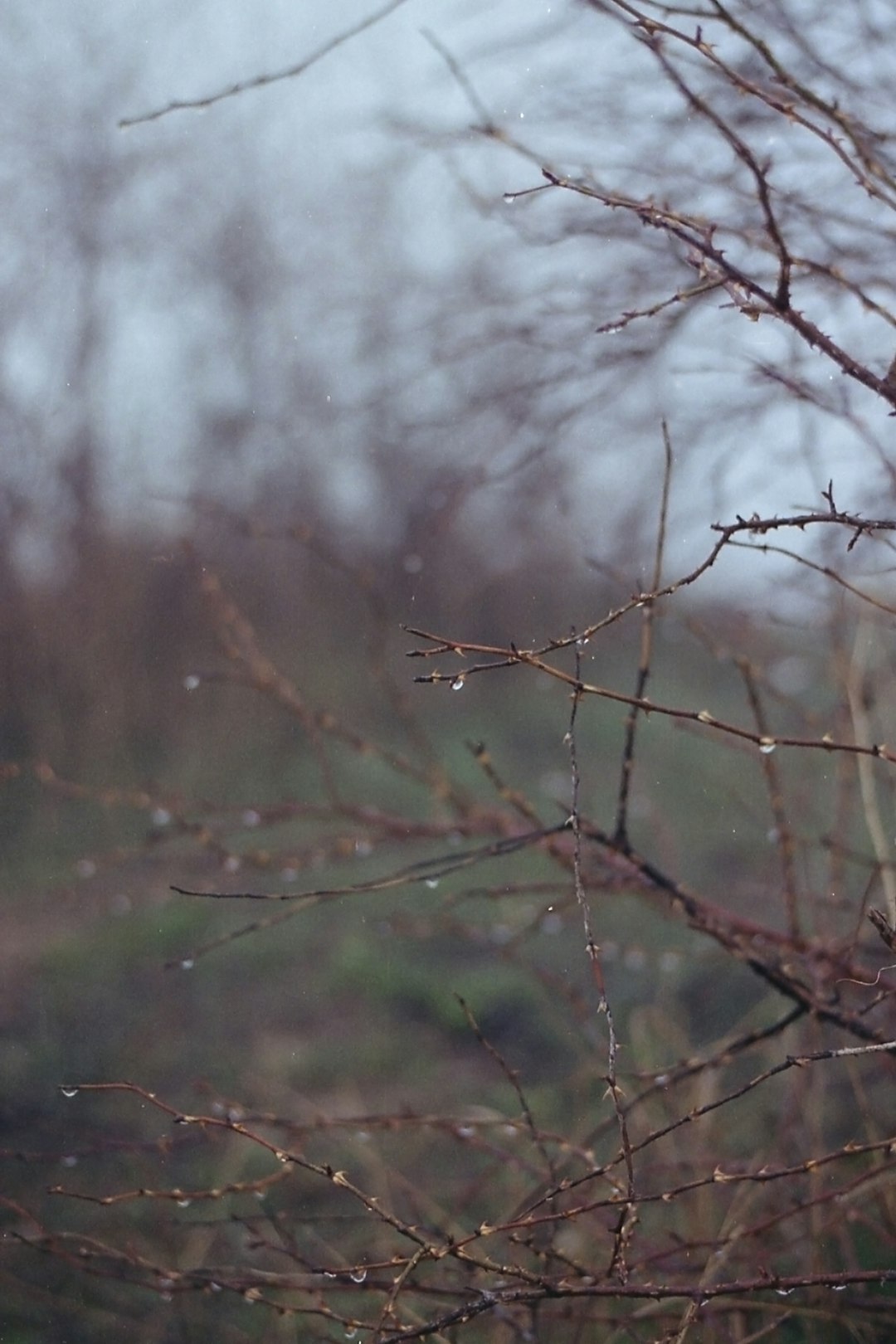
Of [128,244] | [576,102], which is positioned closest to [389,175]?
[576,102]

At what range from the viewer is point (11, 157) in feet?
14.1

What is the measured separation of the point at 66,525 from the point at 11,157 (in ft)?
5.69

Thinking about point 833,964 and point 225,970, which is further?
point 225,970

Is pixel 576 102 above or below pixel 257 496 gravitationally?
below

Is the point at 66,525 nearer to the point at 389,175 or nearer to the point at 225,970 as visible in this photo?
the point at 225,970

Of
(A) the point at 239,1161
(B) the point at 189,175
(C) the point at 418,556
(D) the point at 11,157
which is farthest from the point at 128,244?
(A) the point at 239,1161

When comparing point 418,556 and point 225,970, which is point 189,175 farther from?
point 225,970

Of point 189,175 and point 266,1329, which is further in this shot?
point 189,175

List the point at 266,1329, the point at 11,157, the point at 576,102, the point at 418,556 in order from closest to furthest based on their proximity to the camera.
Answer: the point at 576,102 → the point at 266,1329 → the point at 418,556 → the point at 11,157

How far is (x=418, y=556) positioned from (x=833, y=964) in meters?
2.41

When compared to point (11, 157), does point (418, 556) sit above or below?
below

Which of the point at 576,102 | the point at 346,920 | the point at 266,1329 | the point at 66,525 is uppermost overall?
the point at 66,525

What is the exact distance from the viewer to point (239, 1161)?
3.05m

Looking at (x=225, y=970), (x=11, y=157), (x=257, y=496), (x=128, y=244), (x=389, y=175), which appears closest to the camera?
(x=389, y=175)
